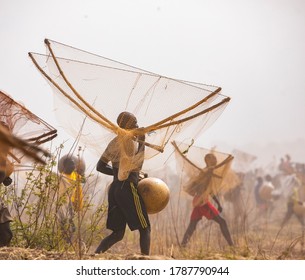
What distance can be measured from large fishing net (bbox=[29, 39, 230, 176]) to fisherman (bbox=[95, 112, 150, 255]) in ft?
0.05

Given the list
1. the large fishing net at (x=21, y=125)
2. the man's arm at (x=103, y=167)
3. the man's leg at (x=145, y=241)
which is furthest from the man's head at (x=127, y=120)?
the man's leg at (x=145, y=241)

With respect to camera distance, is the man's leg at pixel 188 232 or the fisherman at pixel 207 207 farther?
the man's leg at pixel 188 232

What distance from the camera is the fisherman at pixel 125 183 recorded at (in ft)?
16.9

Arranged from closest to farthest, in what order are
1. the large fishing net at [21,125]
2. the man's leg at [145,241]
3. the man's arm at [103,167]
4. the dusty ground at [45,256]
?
the dusty ground at [45,256]
the large fishing net at [21,125]
the man's leg at [145,241]
the man's arm at [103,167]

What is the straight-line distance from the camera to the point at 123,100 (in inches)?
206

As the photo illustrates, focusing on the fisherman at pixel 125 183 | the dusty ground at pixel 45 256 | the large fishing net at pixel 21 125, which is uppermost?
the large fishing net at pixel 21 125

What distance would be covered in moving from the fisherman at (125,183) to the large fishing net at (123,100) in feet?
0.05

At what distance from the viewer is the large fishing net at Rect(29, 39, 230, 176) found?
16.9ft

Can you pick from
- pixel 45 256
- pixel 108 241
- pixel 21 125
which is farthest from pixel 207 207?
pixel 21 125

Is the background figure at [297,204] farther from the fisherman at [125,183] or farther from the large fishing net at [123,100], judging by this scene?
the large fishing net at [123,100]

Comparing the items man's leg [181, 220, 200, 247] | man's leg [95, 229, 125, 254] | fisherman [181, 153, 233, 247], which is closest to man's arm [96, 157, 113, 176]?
man's leg [95, 229, 125, 254]

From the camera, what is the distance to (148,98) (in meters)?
5.22
